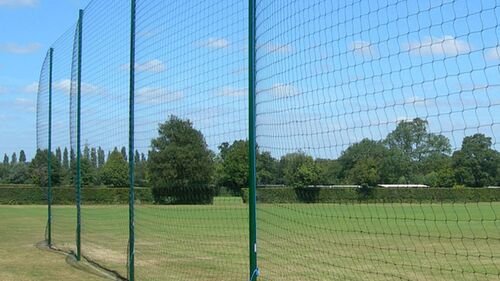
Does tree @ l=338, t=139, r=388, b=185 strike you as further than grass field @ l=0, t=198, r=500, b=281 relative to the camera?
No

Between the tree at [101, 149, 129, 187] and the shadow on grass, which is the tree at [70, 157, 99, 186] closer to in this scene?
the tree at [101, 149, 129, 187]

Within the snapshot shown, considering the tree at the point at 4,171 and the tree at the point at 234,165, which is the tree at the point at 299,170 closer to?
the tree at the point at 234,165

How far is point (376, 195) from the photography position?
4.71 metres

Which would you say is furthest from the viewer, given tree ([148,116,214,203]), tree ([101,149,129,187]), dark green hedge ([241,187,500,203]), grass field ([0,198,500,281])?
tree ([101,149,129,187])

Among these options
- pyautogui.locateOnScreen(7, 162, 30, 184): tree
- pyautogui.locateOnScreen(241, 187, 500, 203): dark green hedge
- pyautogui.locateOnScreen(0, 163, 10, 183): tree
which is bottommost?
pyautogui.locateOnScreen(241, 187, 500, 203): dark green hedge

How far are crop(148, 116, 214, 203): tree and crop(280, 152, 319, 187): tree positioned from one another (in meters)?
2.08

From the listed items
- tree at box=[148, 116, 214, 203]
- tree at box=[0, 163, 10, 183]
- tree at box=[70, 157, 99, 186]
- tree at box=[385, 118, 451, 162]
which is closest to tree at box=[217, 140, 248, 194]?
tree at box=[148, 116, 214, 203]

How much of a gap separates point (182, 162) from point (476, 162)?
17.0 ft

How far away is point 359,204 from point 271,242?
2066 mm

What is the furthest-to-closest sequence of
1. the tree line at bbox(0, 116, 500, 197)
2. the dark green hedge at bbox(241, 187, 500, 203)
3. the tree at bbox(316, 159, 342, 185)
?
the tree at bbox(316, 159, 342, 185)
the dark green hedge at bbox(241, 187, 500, 203)
the tree line at bbox(0, 116, 500, 197)

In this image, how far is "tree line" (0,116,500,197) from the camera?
11.9 feet

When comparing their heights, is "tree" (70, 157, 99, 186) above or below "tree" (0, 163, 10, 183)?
below

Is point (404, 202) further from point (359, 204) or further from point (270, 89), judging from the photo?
point (270, 89)

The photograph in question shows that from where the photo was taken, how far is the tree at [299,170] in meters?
5.03
